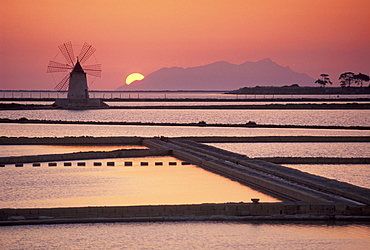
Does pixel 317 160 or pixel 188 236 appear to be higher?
pixel 317 160

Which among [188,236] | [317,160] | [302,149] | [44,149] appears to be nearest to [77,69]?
[44,149]

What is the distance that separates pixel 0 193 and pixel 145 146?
10934mm

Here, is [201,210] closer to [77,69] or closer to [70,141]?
[70,141]

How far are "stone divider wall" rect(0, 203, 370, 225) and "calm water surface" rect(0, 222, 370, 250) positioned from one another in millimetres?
317

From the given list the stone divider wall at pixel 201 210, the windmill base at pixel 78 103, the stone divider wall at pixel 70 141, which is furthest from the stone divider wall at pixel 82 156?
the windmill base at pixel 78 103

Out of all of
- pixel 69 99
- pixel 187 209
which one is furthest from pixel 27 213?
pixel 69 99

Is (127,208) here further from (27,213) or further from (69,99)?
(69,99)

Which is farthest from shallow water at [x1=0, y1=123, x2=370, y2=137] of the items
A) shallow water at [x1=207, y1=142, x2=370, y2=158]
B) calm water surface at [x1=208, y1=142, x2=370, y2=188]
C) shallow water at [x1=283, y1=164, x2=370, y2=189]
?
shallow water at [x1=283, y1=164, x2=370, y2=189]

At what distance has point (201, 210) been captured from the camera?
9.91 m

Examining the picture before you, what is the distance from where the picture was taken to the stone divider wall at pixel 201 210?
31.8 ft

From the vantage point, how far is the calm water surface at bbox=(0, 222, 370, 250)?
27.8 feet

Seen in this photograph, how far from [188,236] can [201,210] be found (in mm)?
1051

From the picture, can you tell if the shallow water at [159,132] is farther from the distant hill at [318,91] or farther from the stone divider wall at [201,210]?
the distant hill at [318,91]

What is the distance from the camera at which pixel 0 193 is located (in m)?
12.3
